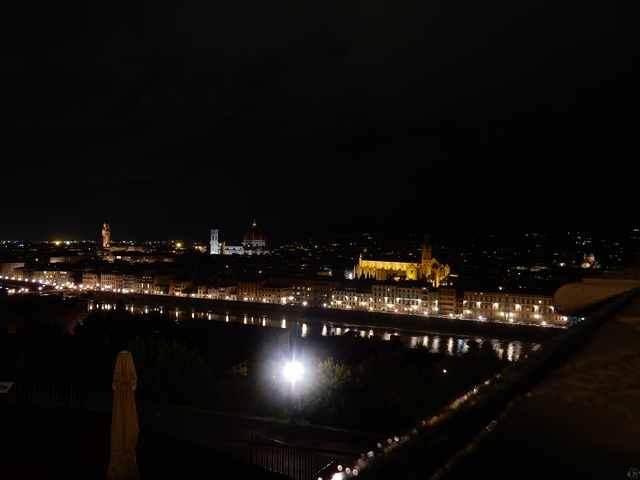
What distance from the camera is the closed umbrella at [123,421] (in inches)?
104

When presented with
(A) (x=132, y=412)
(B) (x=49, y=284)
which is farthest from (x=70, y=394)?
(B) (x=49, y=284)

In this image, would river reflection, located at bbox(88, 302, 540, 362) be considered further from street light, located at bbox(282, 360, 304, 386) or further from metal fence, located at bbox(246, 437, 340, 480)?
metal fence, located at bbox(246, 437, 340, 480)

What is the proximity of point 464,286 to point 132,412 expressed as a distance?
1116 inches

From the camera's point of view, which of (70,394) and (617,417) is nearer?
(617,417)

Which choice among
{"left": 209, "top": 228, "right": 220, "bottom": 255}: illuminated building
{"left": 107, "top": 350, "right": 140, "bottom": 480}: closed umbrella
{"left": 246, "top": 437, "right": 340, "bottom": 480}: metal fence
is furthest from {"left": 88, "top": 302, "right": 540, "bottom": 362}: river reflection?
{"left": 209, "top": 228, "right": 220, "bottom": 255}: illuminated building

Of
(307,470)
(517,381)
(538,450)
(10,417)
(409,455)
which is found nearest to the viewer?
(409,455)

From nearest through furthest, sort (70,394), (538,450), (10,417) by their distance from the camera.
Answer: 1. (538,450)
2. (10,417)
3. (70,394)

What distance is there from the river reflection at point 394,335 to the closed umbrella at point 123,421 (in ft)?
50.1

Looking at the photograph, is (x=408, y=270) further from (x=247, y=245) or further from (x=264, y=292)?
(x=247, y=245)

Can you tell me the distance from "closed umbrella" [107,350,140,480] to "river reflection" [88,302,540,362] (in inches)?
601

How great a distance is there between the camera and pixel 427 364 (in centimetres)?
1323

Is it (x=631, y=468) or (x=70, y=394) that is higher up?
(x=631, y=468)

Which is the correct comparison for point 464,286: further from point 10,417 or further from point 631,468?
point 631,468

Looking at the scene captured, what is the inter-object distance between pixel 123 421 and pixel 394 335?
19499 millimetres
